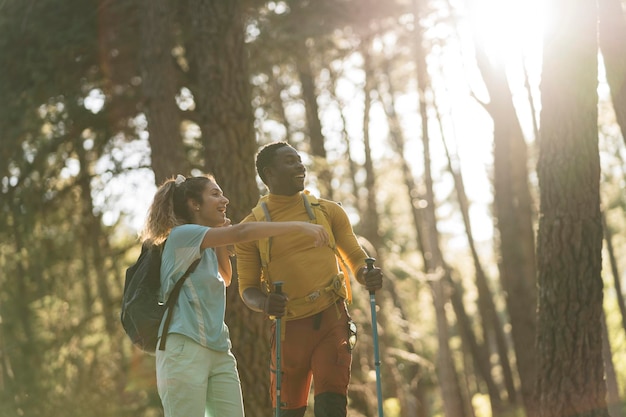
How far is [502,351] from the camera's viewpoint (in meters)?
23.0

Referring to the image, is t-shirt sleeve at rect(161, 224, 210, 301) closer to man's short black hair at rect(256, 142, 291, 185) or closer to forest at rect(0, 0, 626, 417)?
man's short black hair at rect(256, 142, 291, 185)

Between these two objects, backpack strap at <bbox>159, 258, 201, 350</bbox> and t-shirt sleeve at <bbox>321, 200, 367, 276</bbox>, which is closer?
backpack strap at <bbox>159, 258, 201, 350</bbox>

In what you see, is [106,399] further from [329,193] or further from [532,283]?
[532,283]

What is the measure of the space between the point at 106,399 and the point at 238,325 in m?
4.65

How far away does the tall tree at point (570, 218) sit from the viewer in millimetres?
7762

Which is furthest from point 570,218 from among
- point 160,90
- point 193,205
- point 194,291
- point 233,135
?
point 160,90

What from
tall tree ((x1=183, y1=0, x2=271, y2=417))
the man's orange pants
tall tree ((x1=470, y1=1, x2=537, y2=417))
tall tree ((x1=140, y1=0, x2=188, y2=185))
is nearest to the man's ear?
the man's orange pants

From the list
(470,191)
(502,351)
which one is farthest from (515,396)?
(470,191)

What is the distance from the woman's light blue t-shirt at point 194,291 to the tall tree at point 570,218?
4.05 meters

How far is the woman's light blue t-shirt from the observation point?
15.1ft

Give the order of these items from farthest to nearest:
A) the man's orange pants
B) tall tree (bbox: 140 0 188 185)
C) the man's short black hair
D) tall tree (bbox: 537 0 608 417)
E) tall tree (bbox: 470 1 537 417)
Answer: tall tree (bbox: 470 1 537 417), tall tree (bbox: 140 0 188 185), tall tree (bbox: 537 0 608 417), the man's short black hair, the man's orange pants

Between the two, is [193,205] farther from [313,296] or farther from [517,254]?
[517,254]

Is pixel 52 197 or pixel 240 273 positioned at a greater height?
pixel 52 197

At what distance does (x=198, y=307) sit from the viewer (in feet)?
15.2
